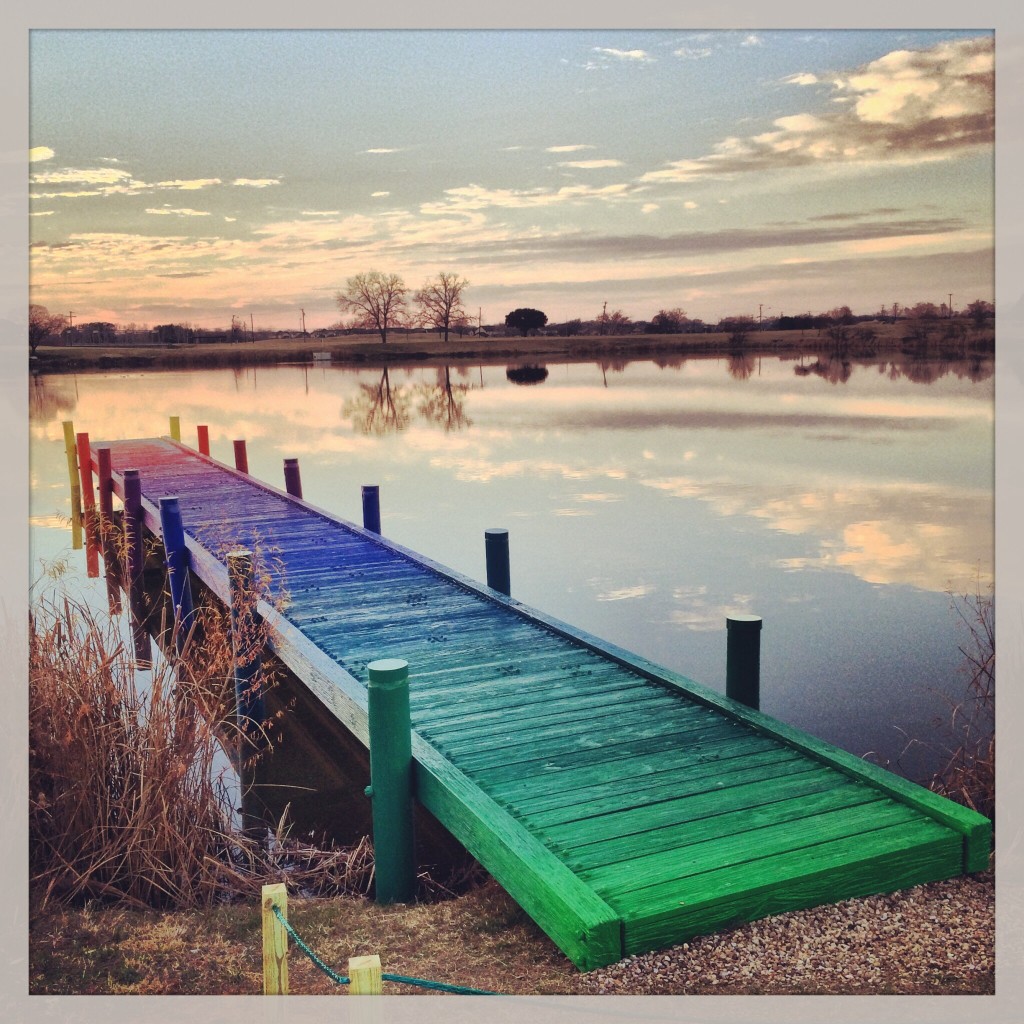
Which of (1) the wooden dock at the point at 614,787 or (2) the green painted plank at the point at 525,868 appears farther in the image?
(1) the wooden dock at the point at 614,787

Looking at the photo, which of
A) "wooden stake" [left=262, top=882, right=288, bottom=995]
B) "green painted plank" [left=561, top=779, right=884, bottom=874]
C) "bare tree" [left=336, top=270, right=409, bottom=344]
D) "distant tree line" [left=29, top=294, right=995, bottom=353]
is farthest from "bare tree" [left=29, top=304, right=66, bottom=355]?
"green painted plank" [left=561, top=779, right=884, bottom=874]

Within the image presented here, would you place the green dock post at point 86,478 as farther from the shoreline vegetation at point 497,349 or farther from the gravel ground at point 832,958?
the gravel ground at point 832,958

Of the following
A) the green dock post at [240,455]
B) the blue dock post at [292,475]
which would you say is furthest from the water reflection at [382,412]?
the blue dock post at [292,475]

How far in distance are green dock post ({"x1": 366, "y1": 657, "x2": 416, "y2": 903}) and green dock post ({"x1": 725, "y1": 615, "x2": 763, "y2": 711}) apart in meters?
1.40

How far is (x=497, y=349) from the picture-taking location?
28.1 ft

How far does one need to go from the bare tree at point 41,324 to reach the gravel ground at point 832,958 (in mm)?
3688

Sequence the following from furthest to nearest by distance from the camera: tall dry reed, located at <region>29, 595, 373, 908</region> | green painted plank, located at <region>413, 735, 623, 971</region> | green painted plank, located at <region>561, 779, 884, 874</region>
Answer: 1. tall dry reed, located at <region>29, 595, 373, 908</region>
2. green painted plank, located at <region>561, 779, 884, 874</region>
3. green painted plank, located at <region>413, 735, 623, 971</region>

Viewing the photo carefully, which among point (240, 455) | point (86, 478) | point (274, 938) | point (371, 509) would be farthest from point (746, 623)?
point (86, 478)

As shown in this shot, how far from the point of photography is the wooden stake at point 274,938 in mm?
2523

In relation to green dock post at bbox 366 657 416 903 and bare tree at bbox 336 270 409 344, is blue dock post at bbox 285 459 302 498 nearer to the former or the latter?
bare tree at bbox 336 270 409 344

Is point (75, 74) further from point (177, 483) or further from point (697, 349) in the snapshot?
point (177, 483)

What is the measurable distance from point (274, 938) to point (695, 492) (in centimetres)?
1013

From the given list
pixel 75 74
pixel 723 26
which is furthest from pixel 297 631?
pixel 723 26

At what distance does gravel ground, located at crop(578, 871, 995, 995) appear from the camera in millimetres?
2959
